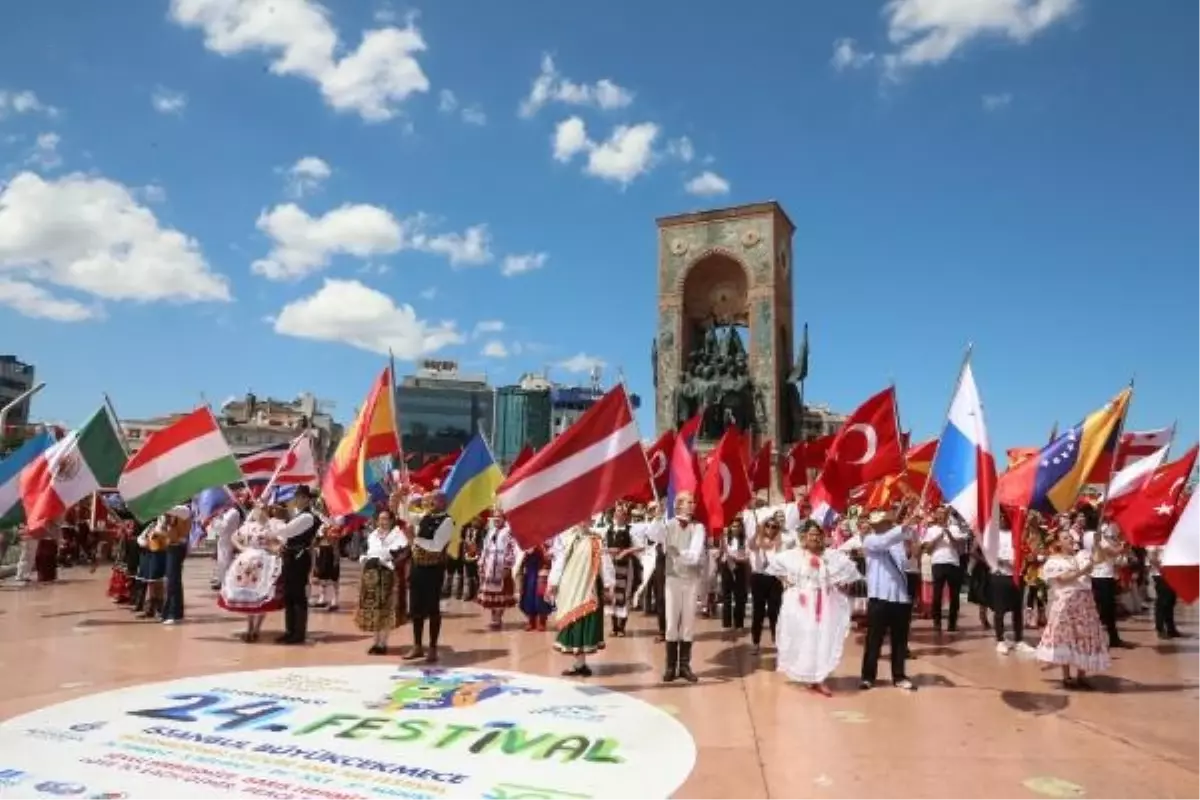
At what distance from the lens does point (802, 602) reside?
7676 mm

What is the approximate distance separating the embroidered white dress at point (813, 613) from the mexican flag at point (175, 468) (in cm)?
659

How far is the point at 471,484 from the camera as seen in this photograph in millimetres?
10508

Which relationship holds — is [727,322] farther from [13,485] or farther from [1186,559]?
[1186,559]

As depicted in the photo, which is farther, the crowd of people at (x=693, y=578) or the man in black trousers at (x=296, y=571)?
the man in black trousers at (x=296, y=571)

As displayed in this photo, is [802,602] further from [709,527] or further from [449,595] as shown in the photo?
[449,595]

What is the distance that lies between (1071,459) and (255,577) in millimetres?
8629

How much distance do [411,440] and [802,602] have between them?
277 ft

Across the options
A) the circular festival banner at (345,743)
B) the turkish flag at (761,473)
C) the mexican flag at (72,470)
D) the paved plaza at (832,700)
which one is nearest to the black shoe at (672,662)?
the paved plaza at (832,700)

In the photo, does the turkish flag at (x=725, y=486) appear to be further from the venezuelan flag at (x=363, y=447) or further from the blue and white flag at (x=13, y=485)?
the blue and white flag at (x=13, y=485)

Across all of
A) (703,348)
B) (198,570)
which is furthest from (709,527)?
(703,348)

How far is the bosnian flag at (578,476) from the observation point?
743 centimetres

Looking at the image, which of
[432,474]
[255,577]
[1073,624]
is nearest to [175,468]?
[255,577]

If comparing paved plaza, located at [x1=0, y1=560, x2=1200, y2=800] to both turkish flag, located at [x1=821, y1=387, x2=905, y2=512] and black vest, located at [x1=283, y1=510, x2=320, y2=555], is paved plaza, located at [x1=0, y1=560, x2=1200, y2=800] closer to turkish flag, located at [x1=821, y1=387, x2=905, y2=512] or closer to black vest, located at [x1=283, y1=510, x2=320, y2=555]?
black vest, located at [x1=283, y1=510, x2=320, y2=555]

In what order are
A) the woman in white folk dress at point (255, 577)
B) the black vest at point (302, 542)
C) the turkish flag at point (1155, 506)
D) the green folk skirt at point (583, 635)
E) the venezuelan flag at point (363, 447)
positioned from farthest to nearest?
the turkish flag at point (1155, 506) < the venezuelan flag at point (363, 447) < the black vest at point (302, 542) < the woman in white folk dress at point (255, 577) < the green folk skirt at point (583, 635)
